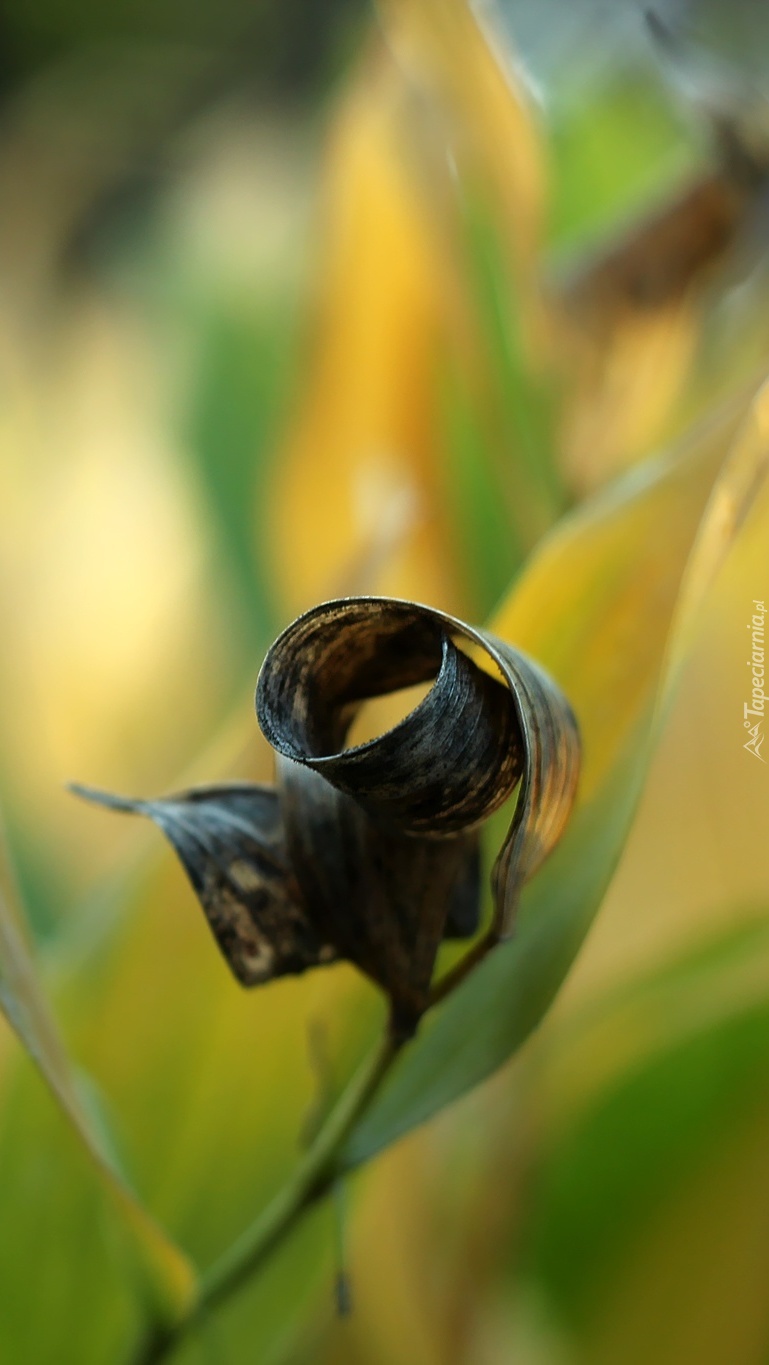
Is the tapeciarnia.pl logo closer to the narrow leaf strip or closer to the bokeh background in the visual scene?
the bokeh background

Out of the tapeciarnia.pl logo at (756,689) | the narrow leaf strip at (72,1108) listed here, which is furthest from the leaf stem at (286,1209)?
the tapeciarnia.pl logo at (756,689)

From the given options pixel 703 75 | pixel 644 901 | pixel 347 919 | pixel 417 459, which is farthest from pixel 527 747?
pixel 703 75

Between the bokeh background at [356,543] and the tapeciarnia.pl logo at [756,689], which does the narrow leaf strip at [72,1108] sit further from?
the tapeciarnia.pl logo at [756,689]

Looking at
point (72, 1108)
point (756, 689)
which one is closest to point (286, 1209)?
point (72, 1108)

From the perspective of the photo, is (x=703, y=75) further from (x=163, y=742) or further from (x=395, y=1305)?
(x=395, y=1305)

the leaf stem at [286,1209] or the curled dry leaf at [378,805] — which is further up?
the curled dry leaf at [378,805]

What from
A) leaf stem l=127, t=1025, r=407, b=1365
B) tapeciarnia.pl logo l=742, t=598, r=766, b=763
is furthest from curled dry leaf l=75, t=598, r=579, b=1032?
tapeciarnia.pl logo l=742, t=598, r=766, b=763

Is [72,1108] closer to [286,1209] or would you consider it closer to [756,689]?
[286,1209]
